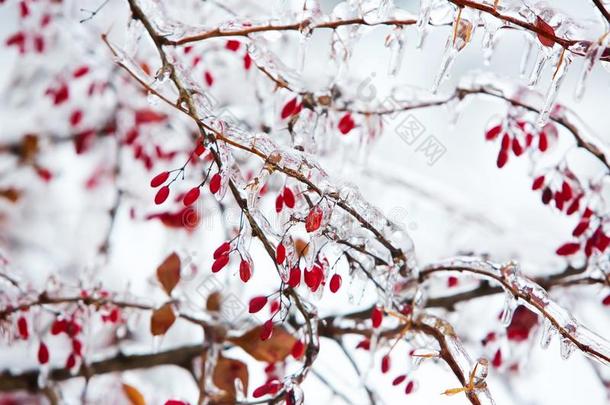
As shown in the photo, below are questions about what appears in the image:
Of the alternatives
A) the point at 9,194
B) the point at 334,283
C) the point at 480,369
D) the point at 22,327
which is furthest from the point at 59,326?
the point at 9,194

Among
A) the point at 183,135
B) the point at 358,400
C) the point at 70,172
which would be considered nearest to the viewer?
the point at 358,400

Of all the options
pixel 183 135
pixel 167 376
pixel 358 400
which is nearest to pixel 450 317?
pixel 358 400

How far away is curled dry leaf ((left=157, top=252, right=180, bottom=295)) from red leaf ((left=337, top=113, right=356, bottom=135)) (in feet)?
1.56

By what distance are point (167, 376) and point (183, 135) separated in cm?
134

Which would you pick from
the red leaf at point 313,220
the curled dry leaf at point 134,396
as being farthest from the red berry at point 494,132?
the curled dry leaf at point 134,396

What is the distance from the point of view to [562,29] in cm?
115

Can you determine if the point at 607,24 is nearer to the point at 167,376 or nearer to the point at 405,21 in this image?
the point at 405,21

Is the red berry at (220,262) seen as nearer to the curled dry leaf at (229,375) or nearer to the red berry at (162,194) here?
the red berry at (162,194)

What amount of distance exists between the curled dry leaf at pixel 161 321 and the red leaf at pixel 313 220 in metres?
0.50

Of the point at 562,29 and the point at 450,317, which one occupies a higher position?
the point at 562,29

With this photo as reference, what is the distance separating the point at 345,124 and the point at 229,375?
0.61 metres

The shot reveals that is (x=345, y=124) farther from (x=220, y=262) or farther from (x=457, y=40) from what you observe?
(x=220, y=262)

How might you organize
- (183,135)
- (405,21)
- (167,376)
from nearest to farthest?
(405,21), (183,135), (167,376)

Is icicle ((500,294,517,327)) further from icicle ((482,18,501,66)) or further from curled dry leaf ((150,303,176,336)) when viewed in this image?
curled dry leaf ((150,303,176,336))
